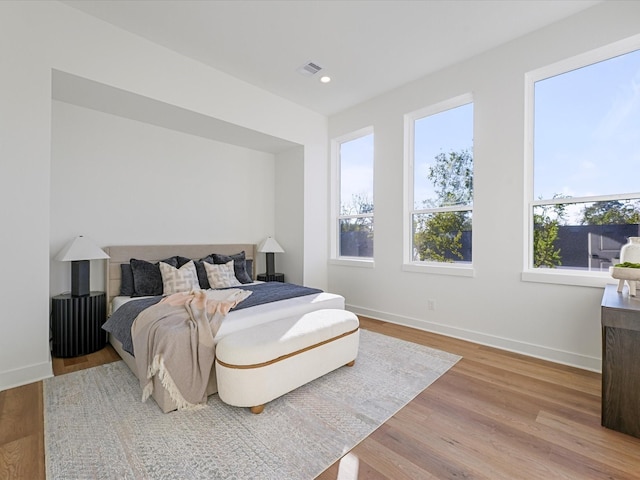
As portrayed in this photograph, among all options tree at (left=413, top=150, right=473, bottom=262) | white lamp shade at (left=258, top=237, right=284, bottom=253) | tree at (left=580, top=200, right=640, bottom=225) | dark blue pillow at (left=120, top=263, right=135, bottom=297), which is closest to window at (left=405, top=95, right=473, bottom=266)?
tree at (left=413, top=150, right=473, bottom=262)

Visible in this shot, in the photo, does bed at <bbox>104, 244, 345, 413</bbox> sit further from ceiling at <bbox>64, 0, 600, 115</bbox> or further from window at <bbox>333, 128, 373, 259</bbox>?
ceiling at <bbox>64, 0, 600, 115</bbox>

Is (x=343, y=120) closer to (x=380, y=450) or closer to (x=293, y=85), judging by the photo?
(x=293, y=85)

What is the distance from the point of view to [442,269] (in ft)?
11.9

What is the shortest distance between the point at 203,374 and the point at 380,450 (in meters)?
1.23

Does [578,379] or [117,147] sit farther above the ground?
[117,147]

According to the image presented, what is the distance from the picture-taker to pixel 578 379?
8.30ft

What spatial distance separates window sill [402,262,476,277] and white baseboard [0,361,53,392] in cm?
371

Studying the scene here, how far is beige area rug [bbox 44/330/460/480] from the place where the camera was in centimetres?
157

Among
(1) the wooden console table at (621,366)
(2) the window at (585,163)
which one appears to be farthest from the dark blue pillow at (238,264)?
(1) the wooden console table at (621,366)

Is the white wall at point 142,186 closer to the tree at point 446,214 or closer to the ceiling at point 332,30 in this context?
the ceiling at point 332,30

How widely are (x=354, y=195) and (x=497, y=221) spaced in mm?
2093

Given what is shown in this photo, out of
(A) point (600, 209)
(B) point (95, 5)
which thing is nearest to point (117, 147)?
(B) point (95, 5)

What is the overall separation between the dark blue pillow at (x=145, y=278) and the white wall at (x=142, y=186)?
1.29 feet

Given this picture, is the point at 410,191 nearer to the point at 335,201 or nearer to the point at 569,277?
the point at 335,201
